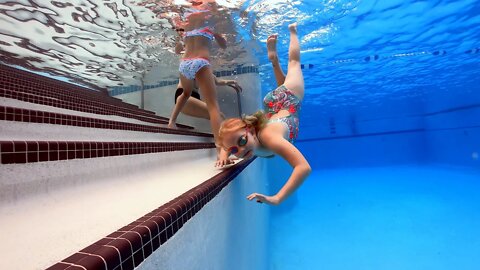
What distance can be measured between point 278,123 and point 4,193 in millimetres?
2779

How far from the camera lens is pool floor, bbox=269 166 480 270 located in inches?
298

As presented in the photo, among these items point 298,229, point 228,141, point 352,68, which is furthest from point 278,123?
point 352,68

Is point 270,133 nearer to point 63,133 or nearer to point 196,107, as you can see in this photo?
point 63,133

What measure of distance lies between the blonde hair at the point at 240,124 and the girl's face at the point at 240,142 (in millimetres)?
47

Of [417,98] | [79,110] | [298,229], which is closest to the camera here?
[79,110]

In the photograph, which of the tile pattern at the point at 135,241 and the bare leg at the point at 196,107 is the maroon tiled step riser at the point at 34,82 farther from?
the tile pattern at the point at 135,241

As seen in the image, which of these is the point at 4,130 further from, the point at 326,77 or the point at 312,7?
the point at 326,77

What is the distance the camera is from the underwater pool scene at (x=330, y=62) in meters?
7.12

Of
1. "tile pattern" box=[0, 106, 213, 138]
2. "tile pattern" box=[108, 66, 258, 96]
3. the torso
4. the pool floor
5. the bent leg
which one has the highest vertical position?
"tile pattern" box=[108, 66, 258, 96]

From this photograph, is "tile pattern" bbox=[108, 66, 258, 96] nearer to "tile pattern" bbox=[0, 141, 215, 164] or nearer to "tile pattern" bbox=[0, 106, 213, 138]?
"tile pattern" bbox=[0, 106, 213, 138]

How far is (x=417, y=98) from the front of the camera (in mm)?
24734

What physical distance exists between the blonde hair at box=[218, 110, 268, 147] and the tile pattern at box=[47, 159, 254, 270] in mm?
1164

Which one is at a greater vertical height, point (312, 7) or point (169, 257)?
point (312, 7)

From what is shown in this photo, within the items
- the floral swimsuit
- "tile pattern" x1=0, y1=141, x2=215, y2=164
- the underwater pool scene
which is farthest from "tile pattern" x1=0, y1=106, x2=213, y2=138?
the underwater pool scene
